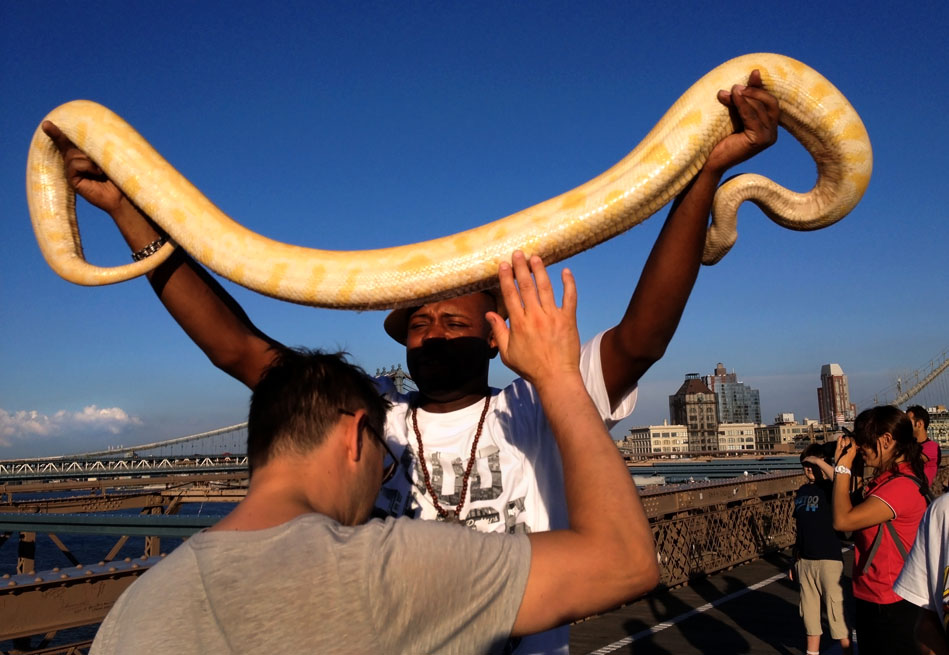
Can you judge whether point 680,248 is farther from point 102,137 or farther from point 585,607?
point 102,137

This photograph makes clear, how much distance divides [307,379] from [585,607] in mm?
650

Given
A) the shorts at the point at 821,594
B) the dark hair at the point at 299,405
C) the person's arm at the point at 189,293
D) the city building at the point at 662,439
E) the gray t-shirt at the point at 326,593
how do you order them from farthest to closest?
1. the city building at the point at 662,439
2. the shorts at the point at 821,594
3. the person's arm at the point at 189,293
4. the dark hair at the point at 299,405
5. the gray t-shirt at the point at 326,593

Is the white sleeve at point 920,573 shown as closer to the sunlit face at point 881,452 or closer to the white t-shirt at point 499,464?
the white t-shirt at point 499,464

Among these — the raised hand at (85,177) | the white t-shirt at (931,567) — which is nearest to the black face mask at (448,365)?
the raised hand at (85,177)

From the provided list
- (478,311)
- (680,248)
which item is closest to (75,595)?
(478,311)

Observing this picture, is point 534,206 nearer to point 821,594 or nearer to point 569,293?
point 569,293

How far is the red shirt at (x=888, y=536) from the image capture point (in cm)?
382

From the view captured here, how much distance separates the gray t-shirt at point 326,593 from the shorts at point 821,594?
5797 millimetres

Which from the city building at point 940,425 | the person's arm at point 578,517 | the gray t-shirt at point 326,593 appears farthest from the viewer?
the city building at point 940,425

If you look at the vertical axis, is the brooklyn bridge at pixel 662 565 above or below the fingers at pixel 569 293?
below

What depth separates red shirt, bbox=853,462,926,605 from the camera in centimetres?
382

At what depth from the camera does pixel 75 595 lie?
250 cm

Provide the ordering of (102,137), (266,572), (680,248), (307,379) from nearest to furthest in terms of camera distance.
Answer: (266,572)
(307,379)
(680,248)
(102,137)

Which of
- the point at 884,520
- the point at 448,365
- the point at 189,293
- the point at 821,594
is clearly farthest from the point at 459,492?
the point at 821,594
